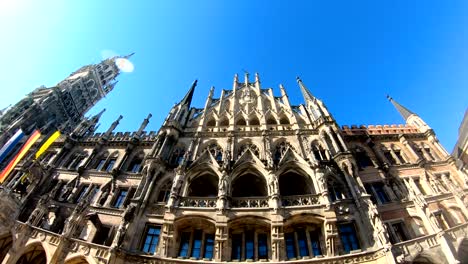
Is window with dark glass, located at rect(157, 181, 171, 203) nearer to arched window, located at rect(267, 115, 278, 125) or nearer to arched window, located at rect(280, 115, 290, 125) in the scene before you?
arched window, located at rect(267, 115, 278, 125)

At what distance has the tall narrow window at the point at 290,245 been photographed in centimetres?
1559

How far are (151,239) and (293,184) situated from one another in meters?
11.7

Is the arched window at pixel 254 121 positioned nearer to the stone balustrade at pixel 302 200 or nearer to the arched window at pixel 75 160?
the stone balustrade at pixel 302 200

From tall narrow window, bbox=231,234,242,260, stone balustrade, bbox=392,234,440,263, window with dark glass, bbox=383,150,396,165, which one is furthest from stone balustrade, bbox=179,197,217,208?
window with dark glass, bbox=383,150,396,165

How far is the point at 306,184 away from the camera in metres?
19.9

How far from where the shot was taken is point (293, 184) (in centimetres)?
2106

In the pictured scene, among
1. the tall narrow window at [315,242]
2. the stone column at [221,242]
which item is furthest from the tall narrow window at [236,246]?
the tall narrow window at [315,242]

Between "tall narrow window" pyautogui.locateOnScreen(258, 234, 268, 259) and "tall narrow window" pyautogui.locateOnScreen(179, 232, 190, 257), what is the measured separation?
4647 millimetres

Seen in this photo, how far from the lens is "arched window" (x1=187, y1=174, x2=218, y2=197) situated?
814 inches

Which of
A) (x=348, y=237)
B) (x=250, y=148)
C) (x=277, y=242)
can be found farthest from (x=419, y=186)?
(x=250, y=148)

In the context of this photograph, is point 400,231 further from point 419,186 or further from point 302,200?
point 302,200

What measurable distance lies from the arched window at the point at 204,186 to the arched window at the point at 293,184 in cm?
549

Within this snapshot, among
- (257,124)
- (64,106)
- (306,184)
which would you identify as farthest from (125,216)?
(64,106)

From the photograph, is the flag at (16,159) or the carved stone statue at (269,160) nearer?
the carved stone statue at (269,160)
